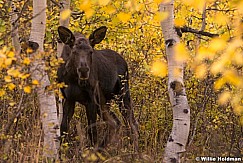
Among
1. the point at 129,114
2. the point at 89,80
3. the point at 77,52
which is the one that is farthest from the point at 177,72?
the point at 129,114

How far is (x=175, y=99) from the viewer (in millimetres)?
6930

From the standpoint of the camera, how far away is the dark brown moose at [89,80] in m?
8.74

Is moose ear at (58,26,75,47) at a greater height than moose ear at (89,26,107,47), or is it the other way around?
moose ear at (89,26,107,47)

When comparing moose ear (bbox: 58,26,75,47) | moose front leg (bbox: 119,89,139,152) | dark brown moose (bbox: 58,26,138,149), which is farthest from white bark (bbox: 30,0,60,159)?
moose front leg (bbox: 119,89,139,152)

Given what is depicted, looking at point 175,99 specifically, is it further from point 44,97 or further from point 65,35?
point 65,35

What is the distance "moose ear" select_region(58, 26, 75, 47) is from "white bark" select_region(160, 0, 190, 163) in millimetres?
2161

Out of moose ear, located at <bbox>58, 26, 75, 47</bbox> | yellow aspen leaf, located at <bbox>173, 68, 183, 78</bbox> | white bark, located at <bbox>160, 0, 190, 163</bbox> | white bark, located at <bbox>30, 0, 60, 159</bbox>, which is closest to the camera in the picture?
yellow aspen leaf, located at <bbox>173, 68, 183, 78</bbox>

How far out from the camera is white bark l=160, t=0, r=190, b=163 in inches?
270

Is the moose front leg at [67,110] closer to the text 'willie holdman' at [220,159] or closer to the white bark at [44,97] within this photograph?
the white bark at [44,97]

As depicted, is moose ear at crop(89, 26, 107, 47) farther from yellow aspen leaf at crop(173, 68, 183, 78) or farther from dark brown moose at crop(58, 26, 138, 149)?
yellow aspen leaf at crop(173, 68, 183, 78)

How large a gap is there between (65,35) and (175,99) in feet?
8.44

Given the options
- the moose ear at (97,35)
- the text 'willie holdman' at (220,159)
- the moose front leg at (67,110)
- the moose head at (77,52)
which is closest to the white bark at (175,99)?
the text 'willie holdman' at (220,159)

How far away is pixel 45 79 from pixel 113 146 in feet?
5.39

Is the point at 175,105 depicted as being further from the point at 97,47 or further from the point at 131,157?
the point at 97,47
